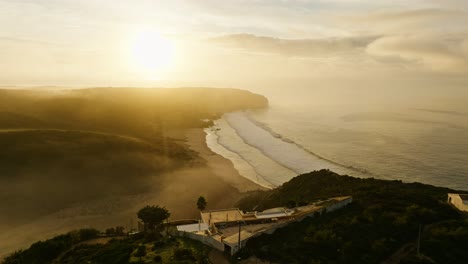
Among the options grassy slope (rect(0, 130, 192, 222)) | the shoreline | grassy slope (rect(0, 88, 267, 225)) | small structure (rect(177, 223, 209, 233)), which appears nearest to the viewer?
small structure (rect(177, 223, 209, 233))

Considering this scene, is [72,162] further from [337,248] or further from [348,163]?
[348,163]

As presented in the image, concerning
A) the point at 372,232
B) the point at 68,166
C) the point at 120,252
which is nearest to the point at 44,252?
the point at 120,252

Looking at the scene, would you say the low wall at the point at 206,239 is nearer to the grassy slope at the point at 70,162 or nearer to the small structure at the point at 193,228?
the small structure at the point at 193,228

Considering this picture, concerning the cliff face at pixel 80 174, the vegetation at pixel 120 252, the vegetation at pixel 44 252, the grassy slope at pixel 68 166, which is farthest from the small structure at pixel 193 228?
the grassy slope at pixel 68 166

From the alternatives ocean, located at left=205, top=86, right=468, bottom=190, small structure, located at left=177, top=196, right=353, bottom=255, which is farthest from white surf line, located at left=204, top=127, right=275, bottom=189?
small structure, located at left=177, top=196, right=353, bottom=255

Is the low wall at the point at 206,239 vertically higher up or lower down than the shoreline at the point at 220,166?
higher up

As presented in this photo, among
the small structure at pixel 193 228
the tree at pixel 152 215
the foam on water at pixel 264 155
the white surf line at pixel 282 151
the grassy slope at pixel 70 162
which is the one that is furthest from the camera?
the white surf line at pixel 282 151

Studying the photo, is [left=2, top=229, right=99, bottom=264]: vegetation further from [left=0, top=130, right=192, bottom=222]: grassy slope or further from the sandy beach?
[left=0, top=130, right=192, bottom=222]: grassy slope

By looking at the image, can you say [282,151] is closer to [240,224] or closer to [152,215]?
[152,215]
